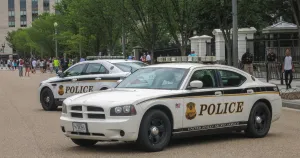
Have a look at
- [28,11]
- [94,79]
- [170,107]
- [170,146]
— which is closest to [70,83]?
[94,79]

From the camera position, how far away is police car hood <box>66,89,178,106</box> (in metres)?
9.24

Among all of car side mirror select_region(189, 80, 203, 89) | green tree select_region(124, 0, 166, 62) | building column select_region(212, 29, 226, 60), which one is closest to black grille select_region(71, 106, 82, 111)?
car side mirror select_region(189, 80, 203, 89)

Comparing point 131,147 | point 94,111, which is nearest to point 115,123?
point 94,111

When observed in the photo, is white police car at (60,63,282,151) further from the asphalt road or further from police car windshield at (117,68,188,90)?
the asphalt road

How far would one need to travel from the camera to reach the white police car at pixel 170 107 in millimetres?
9178

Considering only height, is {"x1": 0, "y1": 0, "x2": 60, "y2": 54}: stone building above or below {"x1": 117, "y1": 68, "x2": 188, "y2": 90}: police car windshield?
above

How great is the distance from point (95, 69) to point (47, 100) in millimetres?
1893

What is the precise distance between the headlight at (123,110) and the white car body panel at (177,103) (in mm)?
48

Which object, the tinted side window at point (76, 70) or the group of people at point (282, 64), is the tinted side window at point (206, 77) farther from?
the group of people at point (282, 64)

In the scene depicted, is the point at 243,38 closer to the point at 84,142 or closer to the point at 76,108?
the point at 84,142

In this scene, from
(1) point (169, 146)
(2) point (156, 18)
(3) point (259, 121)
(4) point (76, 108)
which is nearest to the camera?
(4) point (76, 108)

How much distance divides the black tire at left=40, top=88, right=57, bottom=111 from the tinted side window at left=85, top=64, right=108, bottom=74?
1.42 m

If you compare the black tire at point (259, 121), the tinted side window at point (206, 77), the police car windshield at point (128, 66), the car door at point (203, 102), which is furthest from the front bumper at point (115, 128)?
Answer: the police car windshield at point (128, 66)

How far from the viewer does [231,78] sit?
11.1m
